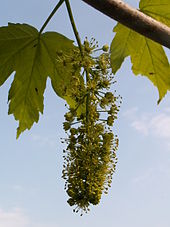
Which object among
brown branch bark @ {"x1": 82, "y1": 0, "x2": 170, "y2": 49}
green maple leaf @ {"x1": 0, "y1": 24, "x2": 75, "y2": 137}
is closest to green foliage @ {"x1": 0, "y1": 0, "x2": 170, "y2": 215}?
green maple leaf @ {"x1": 0, "y1": 24, "x2": 75, "y2": 137}

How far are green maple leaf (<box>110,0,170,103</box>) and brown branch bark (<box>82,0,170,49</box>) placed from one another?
72 cm

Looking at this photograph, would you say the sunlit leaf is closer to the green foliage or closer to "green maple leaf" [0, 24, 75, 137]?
the green foliage

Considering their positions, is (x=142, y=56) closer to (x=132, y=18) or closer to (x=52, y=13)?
(x=52, y=13)

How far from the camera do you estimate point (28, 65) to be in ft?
8.02

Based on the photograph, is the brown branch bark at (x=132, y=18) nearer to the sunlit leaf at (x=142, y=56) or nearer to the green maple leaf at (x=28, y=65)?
the sunlit leaf at (x=142, y=56)

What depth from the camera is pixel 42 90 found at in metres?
2.52

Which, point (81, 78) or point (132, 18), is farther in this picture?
point (81, 78)

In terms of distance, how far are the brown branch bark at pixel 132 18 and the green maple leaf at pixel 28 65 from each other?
1.02 meters

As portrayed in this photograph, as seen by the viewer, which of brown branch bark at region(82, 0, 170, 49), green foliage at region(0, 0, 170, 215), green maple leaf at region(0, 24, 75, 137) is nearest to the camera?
brown branch bark at region(82, 0, 170, 49)

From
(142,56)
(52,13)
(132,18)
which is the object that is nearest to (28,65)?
(52,13)

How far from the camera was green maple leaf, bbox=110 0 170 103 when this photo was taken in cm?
210

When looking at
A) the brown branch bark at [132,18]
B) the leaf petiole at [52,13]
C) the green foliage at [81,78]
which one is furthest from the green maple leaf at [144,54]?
the brown branch bark at [132,18]

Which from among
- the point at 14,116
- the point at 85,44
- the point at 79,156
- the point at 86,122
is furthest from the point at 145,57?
the point at 14,116

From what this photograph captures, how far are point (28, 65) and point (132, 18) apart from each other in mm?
1245
